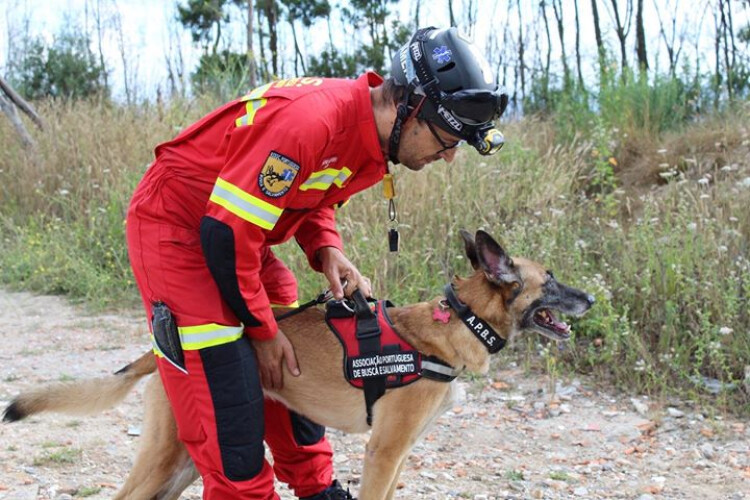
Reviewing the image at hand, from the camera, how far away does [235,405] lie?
266 cm

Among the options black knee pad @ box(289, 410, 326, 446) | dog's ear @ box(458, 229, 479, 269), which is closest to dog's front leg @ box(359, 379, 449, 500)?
black knee pad @ box(289, 410, 326, 446)

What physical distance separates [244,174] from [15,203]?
7933mm

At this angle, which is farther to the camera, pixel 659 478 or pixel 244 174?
pixel 659 478

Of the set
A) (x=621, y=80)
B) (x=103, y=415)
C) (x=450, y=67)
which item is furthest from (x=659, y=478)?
(x=621, y=80)

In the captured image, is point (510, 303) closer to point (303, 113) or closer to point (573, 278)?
point (303, 113)

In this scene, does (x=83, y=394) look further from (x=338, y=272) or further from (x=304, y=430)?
(x=338, y=272)

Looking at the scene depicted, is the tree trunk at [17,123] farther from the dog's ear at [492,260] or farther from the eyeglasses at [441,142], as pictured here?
the eyeglasses at [441,142]

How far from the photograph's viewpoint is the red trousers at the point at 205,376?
8.71 feet

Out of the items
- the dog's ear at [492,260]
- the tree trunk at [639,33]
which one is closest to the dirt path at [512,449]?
the dog's ear at [492,260]

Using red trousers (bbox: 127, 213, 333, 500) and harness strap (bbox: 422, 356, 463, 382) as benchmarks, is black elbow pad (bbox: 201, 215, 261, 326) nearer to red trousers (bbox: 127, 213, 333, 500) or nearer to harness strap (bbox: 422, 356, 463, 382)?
red trousers (bbox: 127, 213, 333, 500)

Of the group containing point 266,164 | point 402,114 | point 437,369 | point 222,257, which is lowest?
point 437,369

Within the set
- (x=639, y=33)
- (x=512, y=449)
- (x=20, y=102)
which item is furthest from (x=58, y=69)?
(x=512, y=449)

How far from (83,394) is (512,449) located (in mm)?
2427

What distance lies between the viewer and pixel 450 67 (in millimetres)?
2664
